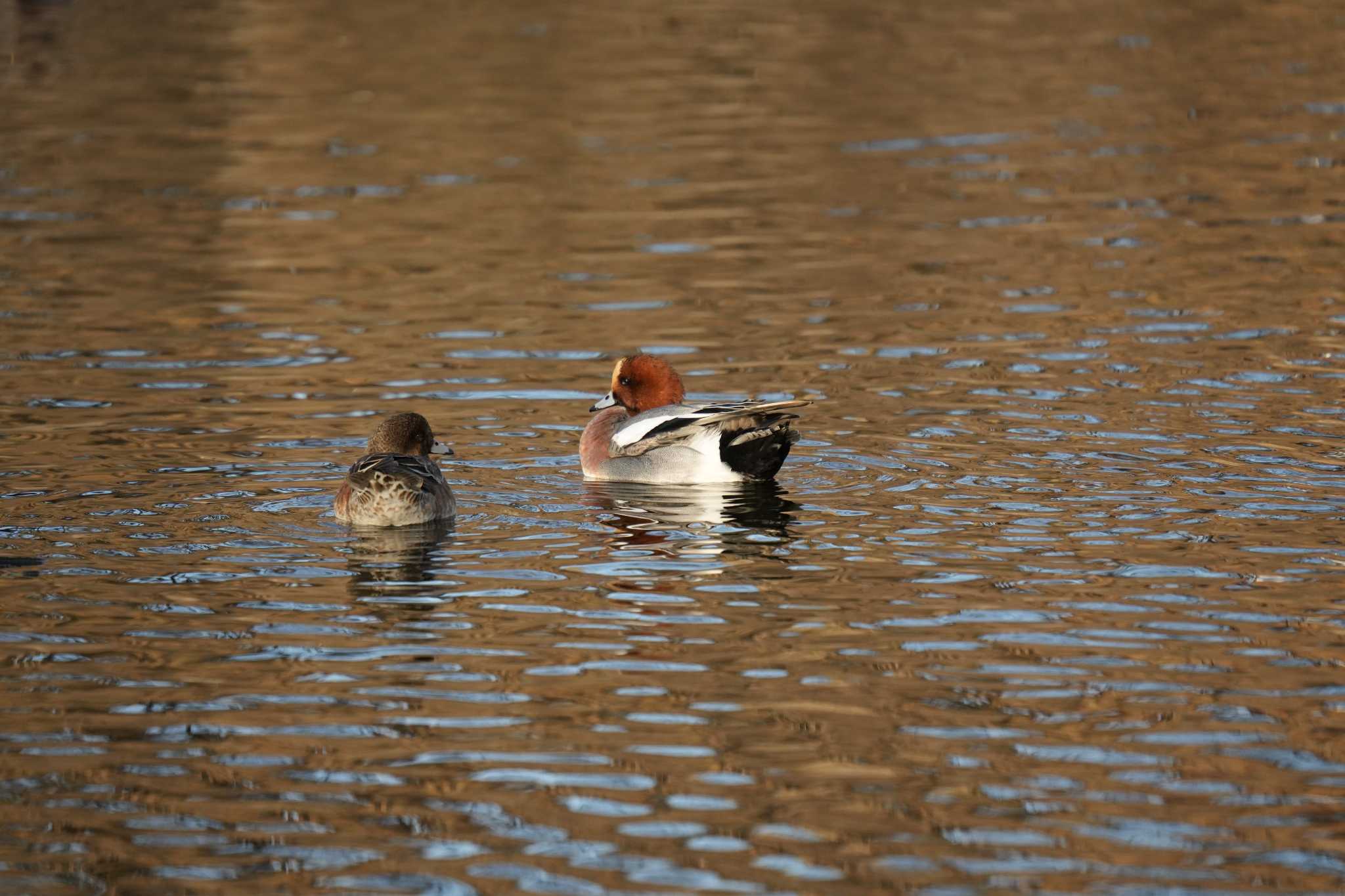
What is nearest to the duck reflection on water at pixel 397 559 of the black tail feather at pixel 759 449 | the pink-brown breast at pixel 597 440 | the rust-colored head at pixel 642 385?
the pink-brown breast at pixel 597 440

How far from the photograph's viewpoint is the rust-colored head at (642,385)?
12.0 metres

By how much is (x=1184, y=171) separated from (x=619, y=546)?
12654 millimetres

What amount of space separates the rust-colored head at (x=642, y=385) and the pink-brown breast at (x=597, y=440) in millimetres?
106

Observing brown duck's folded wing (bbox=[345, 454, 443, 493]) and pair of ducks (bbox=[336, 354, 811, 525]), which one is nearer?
brown duck's folded wing (bbox=[345, 454, 443, 493])

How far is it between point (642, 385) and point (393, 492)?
249 cm

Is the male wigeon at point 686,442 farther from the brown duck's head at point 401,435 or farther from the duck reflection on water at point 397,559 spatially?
the duck reflection on water at point 397,559

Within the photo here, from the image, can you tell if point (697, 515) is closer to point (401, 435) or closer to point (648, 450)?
point (648, 450)

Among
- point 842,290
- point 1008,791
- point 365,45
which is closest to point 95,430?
point 842,290

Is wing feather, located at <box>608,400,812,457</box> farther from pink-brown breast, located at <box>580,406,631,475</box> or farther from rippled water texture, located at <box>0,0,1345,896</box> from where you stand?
rippled water texture, located at <box>0,0,1345,896</box>

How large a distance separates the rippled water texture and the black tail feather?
18 centimetres

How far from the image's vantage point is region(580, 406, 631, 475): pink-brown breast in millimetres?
11461

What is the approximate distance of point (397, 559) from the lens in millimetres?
9656

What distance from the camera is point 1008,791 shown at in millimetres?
6566

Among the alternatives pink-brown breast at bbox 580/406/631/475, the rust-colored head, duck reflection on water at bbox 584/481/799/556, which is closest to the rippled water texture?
duck reflection on water at bbox 584/481/799/556
